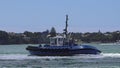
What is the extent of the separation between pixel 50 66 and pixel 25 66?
10.2ft

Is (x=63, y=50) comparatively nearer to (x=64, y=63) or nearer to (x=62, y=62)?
(x=62, y=62)

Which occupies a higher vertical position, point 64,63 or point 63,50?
point 63,50

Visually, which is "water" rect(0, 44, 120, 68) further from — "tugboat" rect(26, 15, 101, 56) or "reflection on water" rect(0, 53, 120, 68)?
"tugboat" rect(26, 15, 101, 56)

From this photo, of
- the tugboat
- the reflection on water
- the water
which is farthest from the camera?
the tugboat

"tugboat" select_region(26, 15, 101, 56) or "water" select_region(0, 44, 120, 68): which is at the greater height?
"tugboat" select_region(26, 15, 101, 56)

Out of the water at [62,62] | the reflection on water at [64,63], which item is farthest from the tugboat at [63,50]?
the reflection on water at [64,63]

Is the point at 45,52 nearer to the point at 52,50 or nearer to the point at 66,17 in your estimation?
the point at 52,50

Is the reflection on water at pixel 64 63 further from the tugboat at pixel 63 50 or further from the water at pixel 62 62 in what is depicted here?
the tugboat at pixel 63 50

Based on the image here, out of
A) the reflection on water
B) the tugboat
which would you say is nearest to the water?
the reflection on water

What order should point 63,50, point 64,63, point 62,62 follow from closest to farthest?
point 64,63 < point 62,62 < point 63,50

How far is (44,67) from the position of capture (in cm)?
6712

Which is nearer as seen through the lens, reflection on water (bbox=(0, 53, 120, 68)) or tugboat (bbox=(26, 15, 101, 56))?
reflection on water (bbox=(0, 53, 120, 68))

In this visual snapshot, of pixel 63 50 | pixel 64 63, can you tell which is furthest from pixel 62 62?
pixel 63 50

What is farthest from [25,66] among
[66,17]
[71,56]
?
[66,17]
